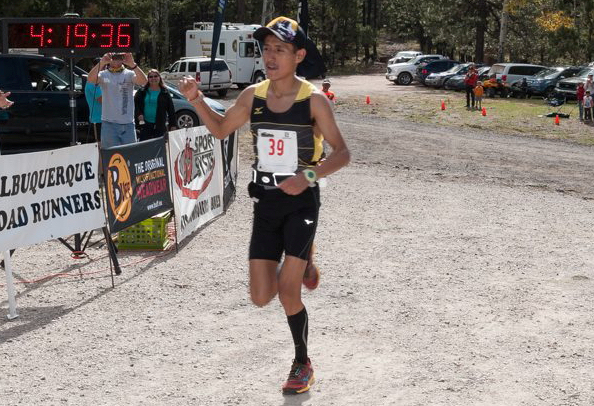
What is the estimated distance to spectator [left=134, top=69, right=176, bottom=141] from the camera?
13.8m

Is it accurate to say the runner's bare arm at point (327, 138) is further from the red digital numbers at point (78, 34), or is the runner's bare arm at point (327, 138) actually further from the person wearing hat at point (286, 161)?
the red digital numbers at point (78, 34)

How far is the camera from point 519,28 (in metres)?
64.0

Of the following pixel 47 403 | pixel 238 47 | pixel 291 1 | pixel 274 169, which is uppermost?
pixel 291 1

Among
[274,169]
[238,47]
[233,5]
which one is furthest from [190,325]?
[233,5]

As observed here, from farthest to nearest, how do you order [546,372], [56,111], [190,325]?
1. [56,111]
2. [190,325]
3. [546,372]

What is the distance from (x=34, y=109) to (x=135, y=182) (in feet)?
26.6

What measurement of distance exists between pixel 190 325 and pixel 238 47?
38.5 metres

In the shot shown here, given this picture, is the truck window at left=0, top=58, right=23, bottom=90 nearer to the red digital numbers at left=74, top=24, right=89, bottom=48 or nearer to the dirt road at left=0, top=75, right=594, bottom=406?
the red digital numbers at left=74, top=24, right=89, bottom=48

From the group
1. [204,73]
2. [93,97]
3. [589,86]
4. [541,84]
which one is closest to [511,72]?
[541,84]

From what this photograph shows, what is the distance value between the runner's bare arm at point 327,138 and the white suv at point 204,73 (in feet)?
113

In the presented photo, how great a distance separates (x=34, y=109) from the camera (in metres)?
16.8

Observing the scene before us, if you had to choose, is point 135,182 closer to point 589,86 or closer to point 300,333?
point 300,333

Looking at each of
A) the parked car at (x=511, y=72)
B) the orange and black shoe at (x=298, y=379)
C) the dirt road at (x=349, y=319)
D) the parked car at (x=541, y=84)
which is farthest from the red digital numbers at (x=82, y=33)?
the parked car at (x=511, y=72)

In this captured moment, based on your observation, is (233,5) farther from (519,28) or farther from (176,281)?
(176,281)
